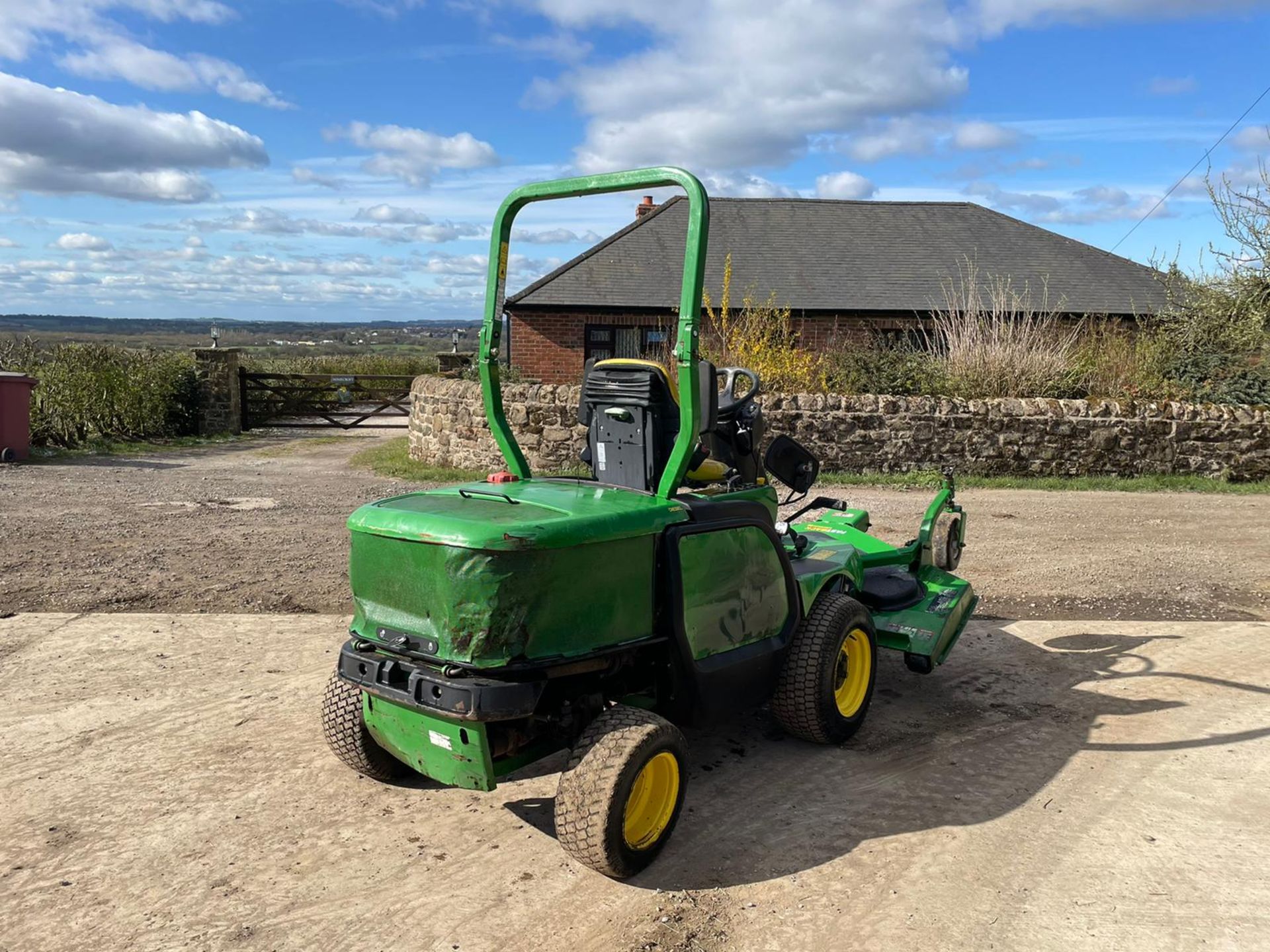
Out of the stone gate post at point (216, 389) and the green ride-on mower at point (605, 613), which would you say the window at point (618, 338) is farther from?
the green ride-on mower at point (605, 613)

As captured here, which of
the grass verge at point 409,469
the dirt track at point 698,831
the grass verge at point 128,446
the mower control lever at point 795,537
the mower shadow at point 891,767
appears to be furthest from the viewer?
the grass verge at point 128,446

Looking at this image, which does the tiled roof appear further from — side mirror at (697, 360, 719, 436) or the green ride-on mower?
side mirror at (697, 360, 719, 436)

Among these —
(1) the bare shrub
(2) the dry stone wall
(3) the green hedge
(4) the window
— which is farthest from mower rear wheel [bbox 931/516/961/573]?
(4) the window

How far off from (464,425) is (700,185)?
1030cm

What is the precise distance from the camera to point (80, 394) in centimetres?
1591

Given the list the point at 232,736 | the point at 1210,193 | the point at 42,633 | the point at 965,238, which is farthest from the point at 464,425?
the point at 965,238

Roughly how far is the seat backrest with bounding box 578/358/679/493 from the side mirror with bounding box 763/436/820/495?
869 millimetres

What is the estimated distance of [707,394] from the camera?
376cm

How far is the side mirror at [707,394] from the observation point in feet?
12.2

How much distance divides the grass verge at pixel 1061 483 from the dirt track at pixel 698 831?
7.12m

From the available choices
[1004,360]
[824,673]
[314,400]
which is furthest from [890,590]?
[314,400]

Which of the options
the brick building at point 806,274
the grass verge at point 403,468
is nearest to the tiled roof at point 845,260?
the brick building at point 806,274

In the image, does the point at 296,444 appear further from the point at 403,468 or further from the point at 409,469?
the point at 409,469

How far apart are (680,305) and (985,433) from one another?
385 inches
